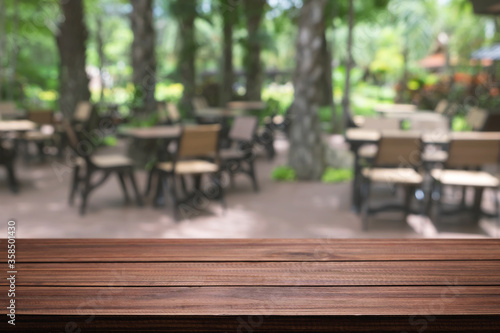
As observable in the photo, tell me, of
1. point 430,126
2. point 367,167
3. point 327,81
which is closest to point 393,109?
point 430,126

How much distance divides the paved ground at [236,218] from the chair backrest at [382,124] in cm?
90

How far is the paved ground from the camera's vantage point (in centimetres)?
521

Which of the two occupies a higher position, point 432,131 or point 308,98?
point 308,98

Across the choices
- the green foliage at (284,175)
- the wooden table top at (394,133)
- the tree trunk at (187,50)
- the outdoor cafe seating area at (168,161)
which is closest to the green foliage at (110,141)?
the tree trunk at (187,50)

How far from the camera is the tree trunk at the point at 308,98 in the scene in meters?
7.94

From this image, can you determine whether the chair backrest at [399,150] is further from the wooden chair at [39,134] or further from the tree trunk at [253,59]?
the tree trunk at [253,59]

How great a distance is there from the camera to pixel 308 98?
26.6ft

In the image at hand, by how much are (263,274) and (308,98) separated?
6.97m

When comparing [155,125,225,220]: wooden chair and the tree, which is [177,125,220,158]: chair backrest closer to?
[155,125,225,220]: wooden chair

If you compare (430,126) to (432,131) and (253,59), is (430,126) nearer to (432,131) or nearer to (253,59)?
(432,131)

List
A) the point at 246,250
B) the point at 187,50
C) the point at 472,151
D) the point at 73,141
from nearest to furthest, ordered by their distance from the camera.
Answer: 1. the point at 246,250
2. the point at 472,151
3. the point at 73,141
4. the point at 187,50

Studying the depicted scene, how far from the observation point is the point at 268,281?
48.7 inches
